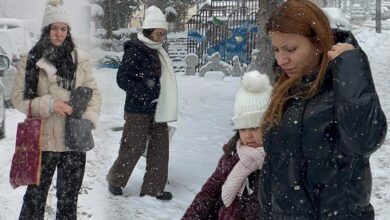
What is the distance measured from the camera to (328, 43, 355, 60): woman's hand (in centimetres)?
197

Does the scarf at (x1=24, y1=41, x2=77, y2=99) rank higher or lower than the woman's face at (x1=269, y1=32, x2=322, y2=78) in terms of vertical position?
lower

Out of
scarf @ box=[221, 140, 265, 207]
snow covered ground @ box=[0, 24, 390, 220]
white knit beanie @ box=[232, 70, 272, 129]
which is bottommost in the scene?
snow covered ground @ box=[0, 24, 390, 220]

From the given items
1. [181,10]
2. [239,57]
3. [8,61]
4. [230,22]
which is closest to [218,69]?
[239,57]

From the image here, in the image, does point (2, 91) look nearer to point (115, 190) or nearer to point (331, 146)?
point (115, 190)

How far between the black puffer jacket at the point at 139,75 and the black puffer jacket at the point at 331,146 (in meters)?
3.15

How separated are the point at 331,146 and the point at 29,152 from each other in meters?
2.34

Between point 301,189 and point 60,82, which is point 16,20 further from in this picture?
point 301,189

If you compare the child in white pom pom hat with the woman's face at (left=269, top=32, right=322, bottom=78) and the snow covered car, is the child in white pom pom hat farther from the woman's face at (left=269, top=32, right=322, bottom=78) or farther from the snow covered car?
the snow covered car

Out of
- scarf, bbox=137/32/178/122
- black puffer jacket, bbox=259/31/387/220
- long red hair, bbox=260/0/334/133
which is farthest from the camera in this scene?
scarf, bbox=137/32/178/122

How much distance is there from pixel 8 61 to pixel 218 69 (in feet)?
37.8

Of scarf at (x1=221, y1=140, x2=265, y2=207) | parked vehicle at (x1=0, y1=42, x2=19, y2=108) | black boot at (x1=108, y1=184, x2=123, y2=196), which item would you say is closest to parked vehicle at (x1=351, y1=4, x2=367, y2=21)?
black boot at (x1=108, y1=184, x2=123, y2=196)

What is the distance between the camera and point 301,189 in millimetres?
2037

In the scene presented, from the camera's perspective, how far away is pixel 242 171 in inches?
105

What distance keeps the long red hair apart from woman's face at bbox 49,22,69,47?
2011mm
